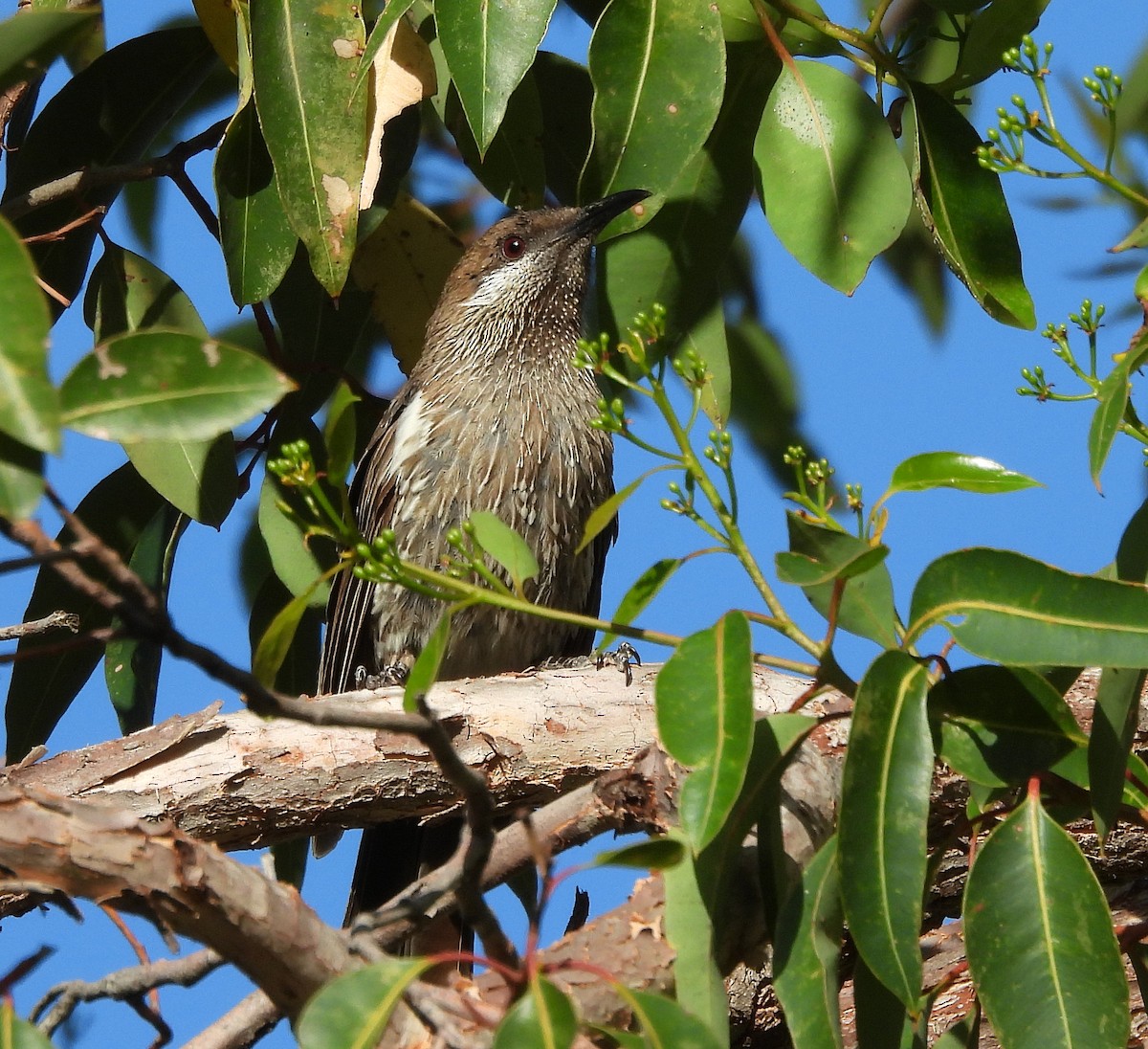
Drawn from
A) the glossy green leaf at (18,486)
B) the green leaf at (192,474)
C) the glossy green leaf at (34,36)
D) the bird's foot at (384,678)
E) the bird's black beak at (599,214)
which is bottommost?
the bird's foot at (384,678)

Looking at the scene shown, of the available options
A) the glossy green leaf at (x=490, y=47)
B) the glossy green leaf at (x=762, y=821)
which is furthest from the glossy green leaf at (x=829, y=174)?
the glossy green leaf at (x=762, y=821)

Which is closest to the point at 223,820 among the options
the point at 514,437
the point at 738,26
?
the point at 514,437

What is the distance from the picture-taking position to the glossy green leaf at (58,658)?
11.0ft

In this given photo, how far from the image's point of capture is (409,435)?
3791 millimetres

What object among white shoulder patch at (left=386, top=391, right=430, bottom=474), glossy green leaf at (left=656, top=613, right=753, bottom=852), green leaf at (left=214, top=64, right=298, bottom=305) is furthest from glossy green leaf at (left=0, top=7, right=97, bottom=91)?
white shoulder patch at (left=386, top=391, right=430, bottom=474)

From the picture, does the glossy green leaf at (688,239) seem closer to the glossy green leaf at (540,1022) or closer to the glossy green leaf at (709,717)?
the glossy green leaf at (709,717)

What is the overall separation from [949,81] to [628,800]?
1417mm

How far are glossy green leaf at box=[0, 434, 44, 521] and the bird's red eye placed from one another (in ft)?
10.4

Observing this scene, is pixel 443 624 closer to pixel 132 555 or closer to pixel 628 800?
pixel 628 800

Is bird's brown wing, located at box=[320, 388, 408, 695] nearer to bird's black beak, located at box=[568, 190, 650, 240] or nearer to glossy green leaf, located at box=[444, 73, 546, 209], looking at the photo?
bird's black beak, located at box=[568, 190, 650, 240]

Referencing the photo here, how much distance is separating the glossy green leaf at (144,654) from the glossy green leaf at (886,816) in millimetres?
2101

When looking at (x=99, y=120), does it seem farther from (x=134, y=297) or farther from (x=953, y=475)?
(x=953, y=475)

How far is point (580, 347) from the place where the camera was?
190 centimetres

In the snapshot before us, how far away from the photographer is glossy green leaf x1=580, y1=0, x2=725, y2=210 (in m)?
2.45
